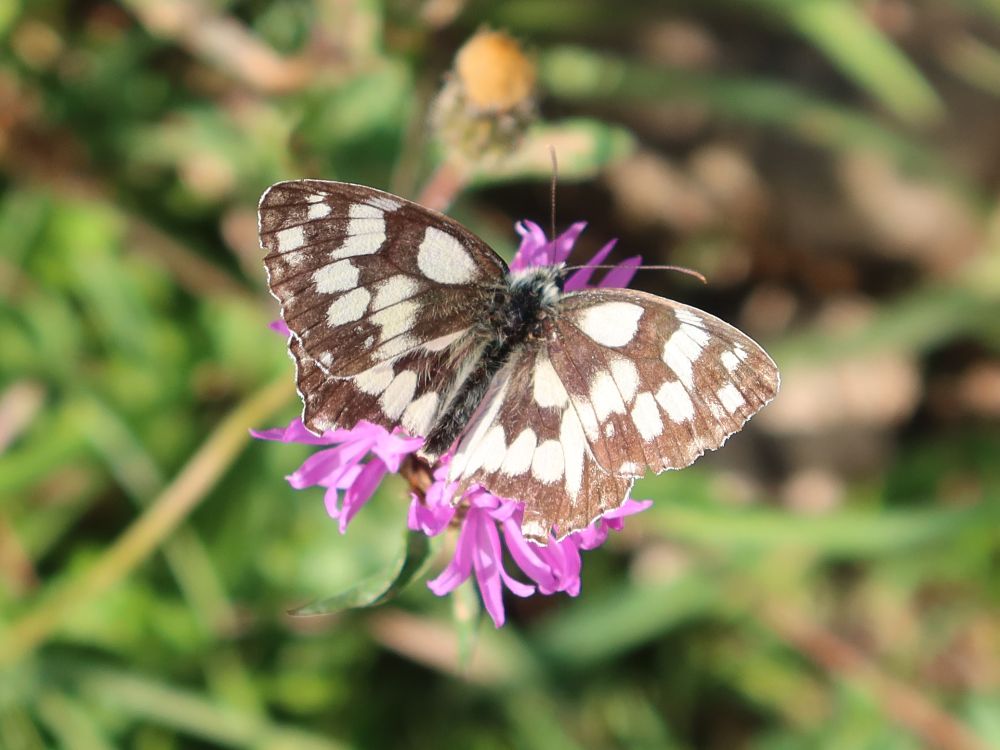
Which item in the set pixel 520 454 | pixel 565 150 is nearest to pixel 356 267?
pixel 520 454

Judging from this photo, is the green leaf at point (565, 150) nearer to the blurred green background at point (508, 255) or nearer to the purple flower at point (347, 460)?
the blurred green background at point (508, 255)

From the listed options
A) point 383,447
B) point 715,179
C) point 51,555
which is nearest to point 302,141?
point 383,447

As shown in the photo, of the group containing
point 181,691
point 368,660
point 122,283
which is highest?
point 122,283

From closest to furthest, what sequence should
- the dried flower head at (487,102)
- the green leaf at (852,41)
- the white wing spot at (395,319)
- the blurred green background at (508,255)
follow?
the white wing spot at (395,319) → the dried flower head at (487,102) → the blurred green background at (508,255) → the green leaf at (852,41)

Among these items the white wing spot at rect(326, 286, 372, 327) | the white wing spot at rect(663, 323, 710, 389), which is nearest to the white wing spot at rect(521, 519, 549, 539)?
the white wing spot at rect(663, 323, 710, 389)

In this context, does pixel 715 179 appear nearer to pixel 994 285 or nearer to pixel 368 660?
pixel 994 285

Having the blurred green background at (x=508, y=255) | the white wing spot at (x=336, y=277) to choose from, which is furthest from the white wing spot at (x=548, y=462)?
the blurred green background at (x=508, y=255)
